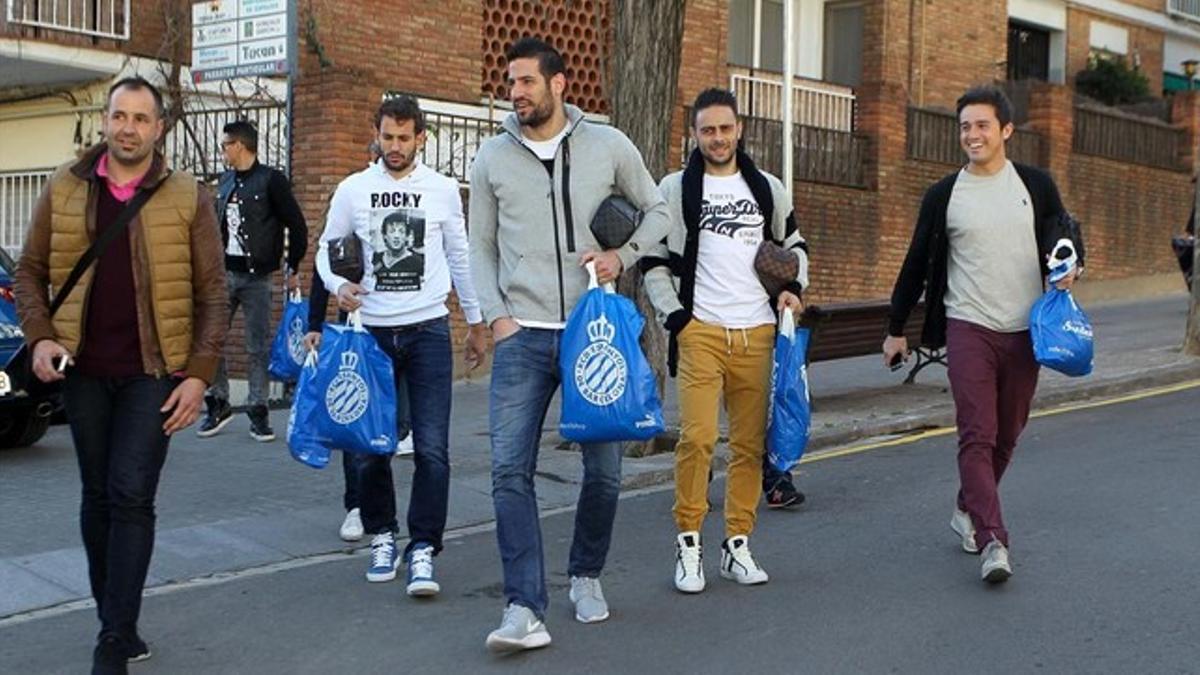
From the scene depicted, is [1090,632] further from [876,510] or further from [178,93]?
[178,93]

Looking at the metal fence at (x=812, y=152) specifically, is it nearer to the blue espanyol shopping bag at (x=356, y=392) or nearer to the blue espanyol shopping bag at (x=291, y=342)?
the blue espanyol shopping bag at (x=291, y=342)

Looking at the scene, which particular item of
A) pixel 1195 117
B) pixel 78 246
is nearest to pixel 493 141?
pixel 78 246

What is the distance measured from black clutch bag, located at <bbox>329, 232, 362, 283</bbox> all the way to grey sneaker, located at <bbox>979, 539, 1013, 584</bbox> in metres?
2.82

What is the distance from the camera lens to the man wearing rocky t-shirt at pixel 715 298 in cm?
618

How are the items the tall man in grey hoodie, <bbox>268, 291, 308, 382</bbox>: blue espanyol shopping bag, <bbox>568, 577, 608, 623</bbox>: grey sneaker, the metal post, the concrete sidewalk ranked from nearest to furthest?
the tall man in grey hoodie
<bbox>568, 577, 608, 623</bbox>: grey sneaker
the concrete sidewalk
<bbox>268, 291, 308, 382</bbox>: blue espanyol shopping bag
the metal post

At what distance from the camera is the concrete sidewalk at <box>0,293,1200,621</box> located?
7.10m

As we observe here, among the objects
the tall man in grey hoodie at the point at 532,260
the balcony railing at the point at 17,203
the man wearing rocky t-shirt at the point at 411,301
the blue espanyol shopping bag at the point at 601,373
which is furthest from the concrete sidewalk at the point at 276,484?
the balcony railing at the point at 17,203

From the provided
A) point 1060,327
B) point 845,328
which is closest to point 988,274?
point 1060,327

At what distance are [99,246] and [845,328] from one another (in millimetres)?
7601

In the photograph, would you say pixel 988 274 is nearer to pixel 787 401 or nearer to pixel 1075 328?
pixel 1075 328

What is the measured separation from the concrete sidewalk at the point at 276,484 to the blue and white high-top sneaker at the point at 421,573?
118 cm

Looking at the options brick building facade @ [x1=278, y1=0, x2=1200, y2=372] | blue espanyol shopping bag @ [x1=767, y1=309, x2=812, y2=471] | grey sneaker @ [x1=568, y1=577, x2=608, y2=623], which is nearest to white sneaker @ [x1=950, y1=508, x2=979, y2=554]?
blue espanyol shopping bag @ [x1=767, y1=309, x2=812, y2=471]

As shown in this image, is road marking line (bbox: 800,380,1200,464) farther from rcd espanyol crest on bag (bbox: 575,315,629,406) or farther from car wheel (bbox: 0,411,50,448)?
car wheel (bbox: 0,411,50,448)

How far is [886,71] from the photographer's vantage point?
20.8 m
